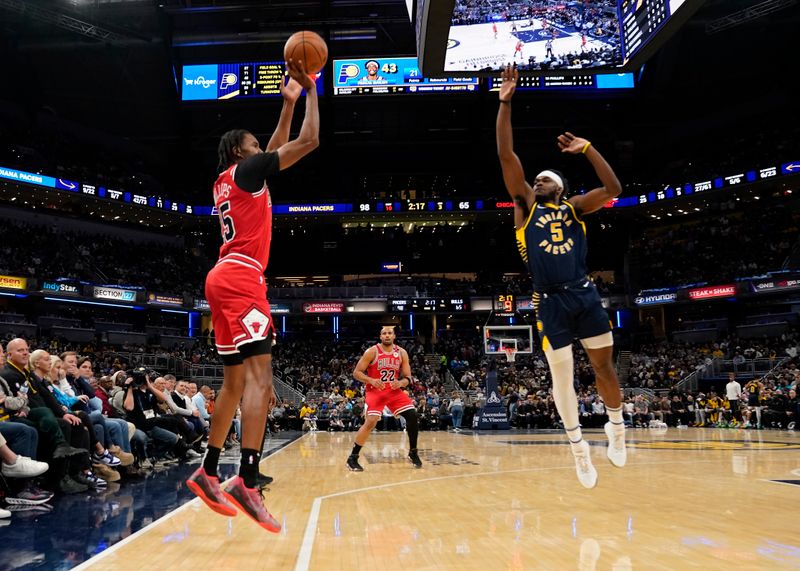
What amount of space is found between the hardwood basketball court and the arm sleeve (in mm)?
2055

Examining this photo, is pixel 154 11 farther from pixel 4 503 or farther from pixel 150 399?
pixel 4 503

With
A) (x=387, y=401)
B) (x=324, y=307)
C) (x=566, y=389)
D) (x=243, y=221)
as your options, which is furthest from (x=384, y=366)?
(x=324, y=307)

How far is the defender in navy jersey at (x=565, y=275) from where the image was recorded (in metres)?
4.61

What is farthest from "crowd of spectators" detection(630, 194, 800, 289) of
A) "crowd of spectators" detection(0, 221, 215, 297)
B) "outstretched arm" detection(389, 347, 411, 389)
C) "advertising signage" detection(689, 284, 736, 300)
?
"outstretched arm" detection(389, 347, 411, 389)

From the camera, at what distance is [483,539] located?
12.9 feet

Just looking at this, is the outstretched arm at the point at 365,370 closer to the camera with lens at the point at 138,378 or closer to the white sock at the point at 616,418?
the camera with lens at the point at 138,378

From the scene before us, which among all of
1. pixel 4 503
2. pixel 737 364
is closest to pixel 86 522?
pixel 4 503

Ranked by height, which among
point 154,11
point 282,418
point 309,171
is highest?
point 154,11

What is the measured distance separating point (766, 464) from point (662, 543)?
227 inches

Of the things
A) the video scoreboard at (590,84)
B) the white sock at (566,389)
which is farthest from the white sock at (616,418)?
the video scoreboard at (590,84)

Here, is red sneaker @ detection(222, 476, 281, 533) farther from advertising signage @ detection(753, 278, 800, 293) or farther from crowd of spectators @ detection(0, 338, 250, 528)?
advertising signage @ detection(753, 278, 800, 293)

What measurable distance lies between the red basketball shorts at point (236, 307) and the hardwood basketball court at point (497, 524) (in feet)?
3.89

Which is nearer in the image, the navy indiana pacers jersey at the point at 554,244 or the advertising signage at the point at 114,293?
the navy indiana pacers jersey at the point at 554,244

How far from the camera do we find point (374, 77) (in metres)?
28.0
